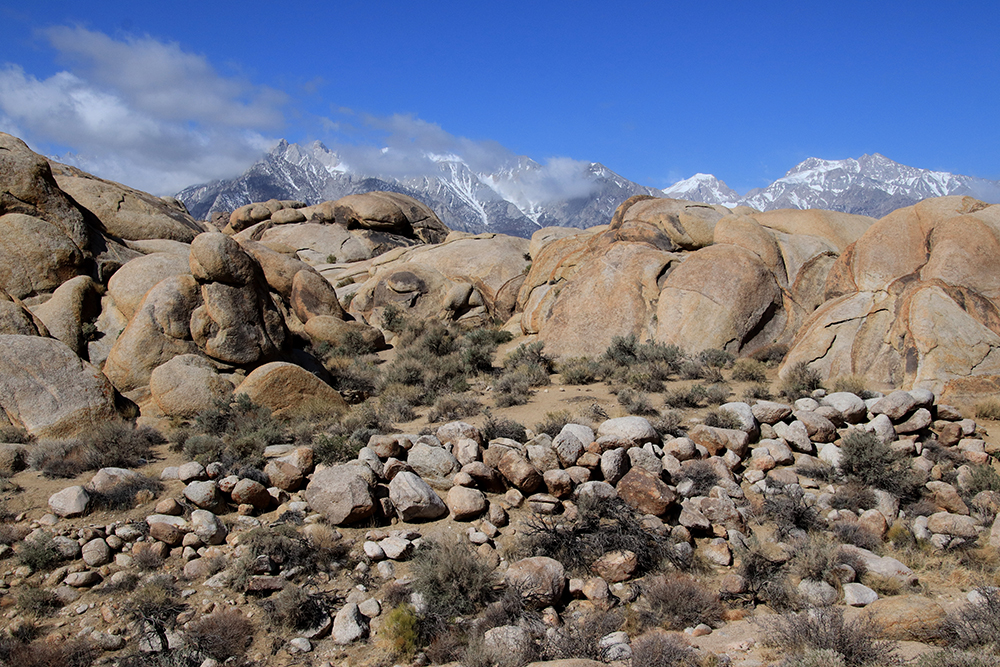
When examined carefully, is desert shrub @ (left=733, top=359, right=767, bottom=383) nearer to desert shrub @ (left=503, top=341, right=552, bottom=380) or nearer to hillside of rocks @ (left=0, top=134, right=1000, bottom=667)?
hillside of rocks @ (left=0, top=134, right=1000, bottom=667)

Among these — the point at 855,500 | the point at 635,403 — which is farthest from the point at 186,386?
the point at 855,500

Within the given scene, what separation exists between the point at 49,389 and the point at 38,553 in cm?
376

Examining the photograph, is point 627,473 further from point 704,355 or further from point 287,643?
point 704,355

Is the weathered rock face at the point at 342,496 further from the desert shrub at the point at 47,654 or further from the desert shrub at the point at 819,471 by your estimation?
the desert shrub at the point at 819,471

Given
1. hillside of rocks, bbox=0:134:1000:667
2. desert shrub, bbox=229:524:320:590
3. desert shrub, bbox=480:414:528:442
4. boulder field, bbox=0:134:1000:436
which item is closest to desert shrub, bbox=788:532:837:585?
hillside of rocks, bbox=0:134:1000:667

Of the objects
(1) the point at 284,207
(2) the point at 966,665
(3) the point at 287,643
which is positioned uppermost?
(1) the point at 284,207

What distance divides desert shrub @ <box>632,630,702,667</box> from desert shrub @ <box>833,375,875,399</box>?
6.49 m

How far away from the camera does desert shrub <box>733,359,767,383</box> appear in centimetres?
1097

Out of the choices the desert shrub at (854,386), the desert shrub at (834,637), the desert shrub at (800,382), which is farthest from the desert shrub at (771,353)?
the desert shrub at (834,637)

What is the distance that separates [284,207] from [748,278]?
28.3 m

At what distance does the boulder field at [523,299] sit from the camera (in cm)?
950

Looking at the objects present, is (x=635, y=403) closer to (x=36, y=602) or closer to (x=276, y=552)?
(x=276, y=552)

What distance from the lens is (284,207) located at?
113 feet

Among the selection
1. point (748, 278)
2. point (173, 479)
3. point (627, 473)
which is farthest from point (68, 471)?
point (748, 278)
